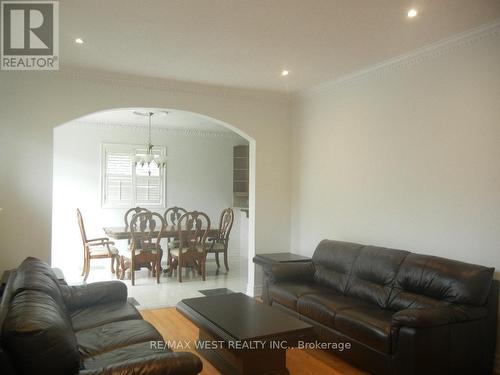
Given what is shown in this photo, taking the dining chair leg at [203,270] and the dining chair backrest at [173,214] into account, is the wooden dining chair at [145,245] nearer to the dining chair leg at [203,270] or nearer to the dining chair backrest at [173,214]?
the dining chair leg at [203,270]

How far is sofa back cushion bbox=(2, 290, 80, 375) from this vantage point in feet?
5.68

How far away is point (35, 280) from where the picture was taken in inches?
101

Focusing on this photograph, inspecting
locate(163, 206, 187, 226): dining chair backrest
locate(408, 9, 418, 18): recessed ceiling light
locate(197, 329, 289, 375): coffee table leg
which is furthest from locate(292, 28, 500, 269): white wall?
locate(163, 206, 187, 226): dining chair backrest

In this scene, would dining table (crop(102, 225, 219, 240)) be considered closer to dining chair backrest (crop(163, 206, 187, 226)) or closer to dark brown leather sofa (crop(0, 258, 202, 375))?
dining chair backrest (crop(163, 206, 187, 226))

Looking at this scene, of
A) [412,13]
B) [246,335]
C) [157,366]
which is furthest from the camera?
[412,13]

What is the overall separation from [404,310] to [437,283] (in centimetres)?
53

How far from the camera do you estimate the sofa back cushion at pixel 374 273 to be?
3580 millimetres

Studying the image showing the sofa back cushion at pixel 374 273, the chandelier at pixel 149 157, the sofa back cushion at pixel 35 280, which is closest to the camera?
the sofa back cushion at pixel 35 280

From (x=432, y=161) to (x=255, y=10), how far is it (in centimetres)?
212

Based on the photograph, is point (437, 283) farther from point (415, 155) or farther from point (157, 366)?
point (157, 366)

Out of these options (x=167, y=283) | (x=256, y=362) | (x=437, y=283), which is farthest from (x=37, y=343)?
(x=167, y=283)

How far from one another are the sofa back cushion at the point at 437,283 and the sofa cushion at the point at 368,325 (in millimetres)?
246

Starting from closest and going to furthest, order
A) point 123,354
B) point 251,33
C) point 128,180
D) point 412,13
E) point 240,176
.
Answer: point 123,354
point 412,13
point 251,33
point 128,180
point 240,176

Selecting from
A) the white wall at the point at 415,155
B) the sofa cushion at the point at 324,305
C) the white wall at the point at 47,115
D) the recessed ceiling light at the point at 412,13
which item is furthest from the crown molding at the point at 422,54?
the sofa cushion at the point at 324,305
